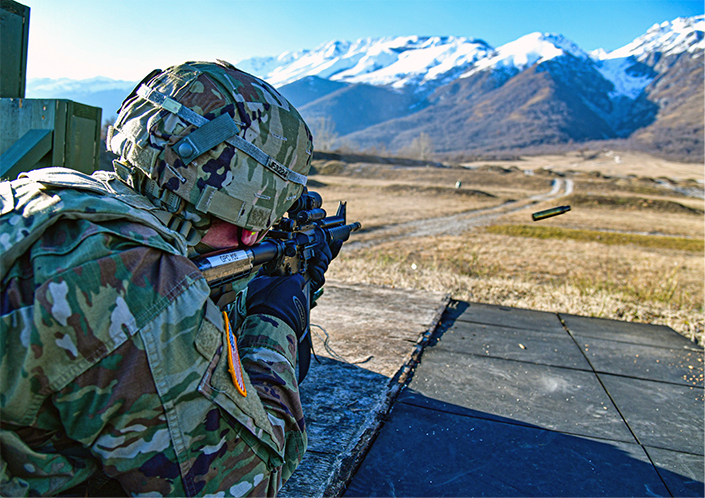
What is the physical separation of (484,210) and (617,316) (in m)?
19.5

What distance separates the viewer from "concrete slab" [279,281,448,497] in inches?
80.7

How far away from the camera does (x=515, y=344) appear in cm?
380

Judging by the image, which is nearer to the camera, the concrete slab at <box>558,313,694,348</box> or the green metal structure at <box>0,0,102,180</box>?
the green metal structure at <box>0,0,102,180</box>

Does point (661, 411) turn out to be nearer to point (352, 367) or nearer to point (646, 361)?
point (646, 361)

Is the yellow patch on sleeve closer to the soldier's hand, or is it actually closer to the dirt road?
the soldier's hand

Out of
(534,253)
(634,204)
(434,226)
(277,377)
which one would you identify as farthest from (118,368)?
(634,204)

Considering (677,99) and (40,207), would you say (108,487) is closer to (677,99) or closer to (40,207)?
(40,207)

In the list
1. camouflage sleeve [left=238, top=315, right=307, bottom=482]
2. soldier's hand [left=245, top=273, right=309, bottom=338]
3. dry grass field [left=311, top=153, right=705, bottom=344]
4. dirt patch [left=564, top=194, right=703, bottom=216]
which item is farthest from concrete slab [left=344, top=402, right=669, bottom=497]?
dirt patch [left=564, top=194, right=703, bottom=216]

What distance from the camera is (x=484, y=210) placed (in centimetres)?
2408

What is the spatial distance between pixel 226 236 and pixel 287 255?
0.60 meters

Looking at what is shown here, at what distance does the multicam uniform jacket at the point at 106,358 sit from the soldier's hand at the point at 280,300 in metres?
0.39

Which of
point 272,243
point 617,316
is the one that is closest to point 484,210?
point 617,316

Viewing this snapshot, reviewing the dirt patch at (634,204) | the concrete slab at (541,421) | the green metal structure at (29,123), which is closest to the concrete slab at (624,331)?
the concrete slab at (541,421)

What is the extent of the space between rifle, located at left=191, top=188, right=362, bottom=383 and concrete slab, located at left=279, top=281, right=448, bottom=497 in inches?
11.7
